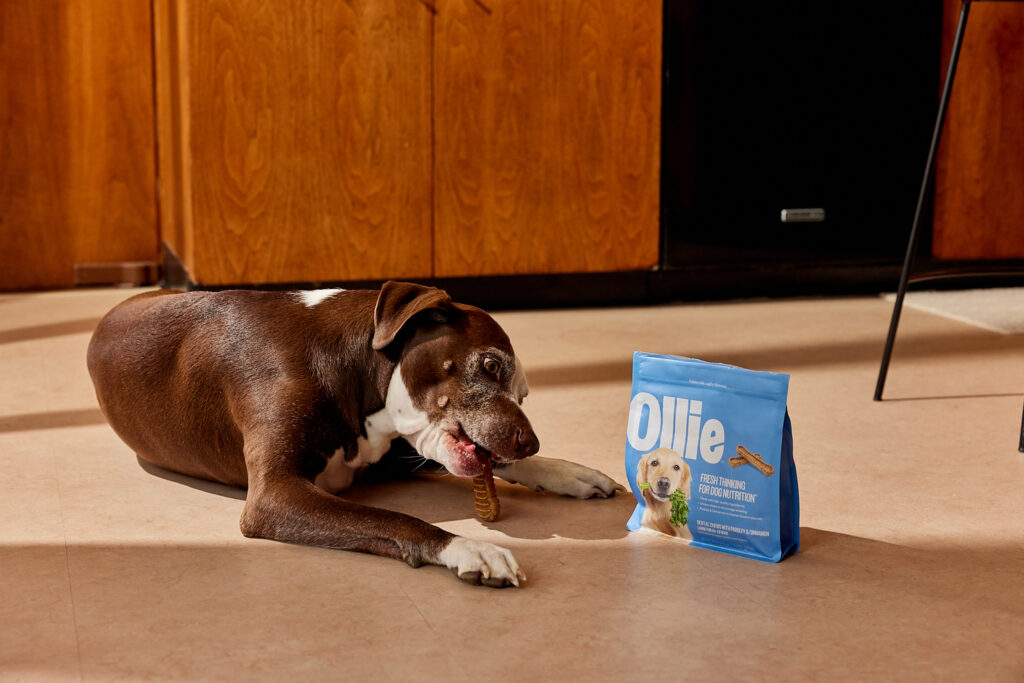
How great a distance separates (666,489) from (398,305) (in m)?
0.52

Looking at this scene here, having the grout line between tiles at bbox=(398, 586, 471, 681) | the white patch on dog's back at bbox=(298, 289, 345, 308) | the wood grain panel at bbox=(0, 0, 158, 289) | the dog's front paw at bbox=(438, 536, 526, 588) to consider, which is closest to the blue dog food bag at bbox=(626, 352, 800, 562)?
the dog's front paw at bbox=(438, 536, 526, 588)

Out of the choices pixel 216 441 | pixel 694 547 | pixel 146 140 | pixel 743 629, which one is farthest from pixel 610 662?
pixel 146 140

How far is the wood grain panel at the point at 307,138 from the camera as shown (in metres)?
3.75

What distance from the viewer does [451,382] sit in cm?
202

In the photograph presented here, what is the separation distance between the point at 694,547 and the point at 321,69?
2.34 meters

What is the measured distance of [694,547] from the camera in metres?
1.99

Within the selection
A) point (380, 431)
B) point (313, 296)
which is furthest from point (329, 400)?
point (313, 296)

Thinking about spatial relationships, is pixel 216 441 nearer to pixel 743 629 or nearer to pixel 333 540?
pixel 333 540

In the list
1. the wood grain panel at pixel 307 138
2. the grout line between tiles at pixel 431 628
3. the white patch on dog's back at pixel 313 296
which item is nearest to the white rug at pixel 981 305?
the wood grain panel at pixel 307 138

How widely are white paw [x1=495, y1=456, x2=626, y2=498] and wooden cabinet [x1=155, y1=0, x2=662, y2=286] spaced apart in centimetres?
185

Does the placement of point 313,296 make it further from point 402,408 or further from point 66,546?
point 66,546

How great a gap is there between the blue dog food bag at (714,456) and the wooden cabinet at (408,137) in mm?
2128

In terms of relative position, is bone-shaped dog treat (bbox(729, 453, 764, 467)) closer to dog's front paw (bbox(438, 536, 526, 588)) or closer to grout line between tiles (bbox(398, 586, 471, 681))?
dog's front paw (bbox(438, 536, 526, 588))

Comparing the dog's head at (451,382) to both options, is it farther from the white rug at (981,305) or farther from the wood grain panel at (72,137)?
the wood grain panel at (72,137)
